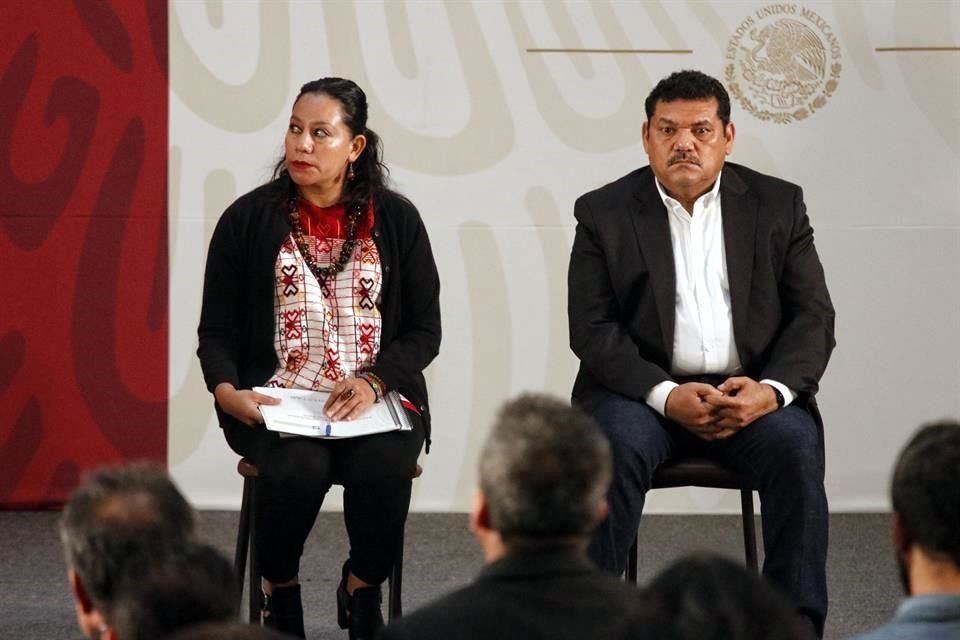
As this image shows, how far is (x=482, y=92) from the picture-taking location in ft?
14.3

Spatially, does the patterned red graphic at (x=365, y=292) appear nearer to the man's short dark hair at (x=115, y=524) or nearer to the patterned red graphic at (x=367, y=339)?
the patterned red graphic at (x=367, y=339)

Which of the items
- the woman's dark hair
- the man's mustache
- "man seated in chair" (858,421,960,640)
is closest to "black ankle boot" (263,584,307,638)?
the woman's dark hair

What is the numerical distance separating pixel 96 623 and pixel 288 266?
1.74 metres

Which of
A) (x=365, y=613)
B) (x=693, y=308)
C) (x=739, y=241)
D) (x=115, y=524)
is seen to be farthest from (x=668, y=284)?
(x=115, y=524)

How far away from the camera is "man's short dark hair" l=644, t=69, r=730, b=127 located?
332cm

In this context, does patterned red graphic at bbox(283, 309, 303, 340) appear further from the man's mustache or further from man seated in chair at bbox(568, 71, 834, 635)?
the man's mustache

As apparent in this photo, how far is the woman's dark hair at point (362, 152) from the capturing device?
3.30m

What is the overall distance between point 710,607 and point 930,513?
486mm

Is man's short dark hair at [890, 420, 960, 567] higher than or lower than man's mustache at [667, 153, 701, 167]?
lower

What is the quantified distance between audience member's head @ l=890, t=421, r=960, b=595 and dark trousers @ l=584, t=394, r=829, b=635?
134cm

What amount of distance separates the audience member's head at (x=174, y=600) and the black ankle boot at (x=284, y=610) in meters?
1.81

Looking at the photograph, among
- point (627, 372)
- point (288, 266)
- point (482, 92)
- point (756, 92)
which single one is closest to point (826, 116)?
point (756, 92)

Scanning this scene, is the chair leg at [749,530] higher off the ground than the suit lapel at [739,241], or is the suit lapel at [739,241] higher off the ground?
the suit lapel at [739,241]

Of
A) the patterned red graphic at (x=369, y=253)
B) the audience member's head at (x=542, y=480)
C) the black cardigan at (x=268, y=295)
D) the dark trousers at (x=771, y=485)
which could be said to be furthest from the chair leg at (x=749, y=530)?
the audience member's head at (x=542, y=480)
